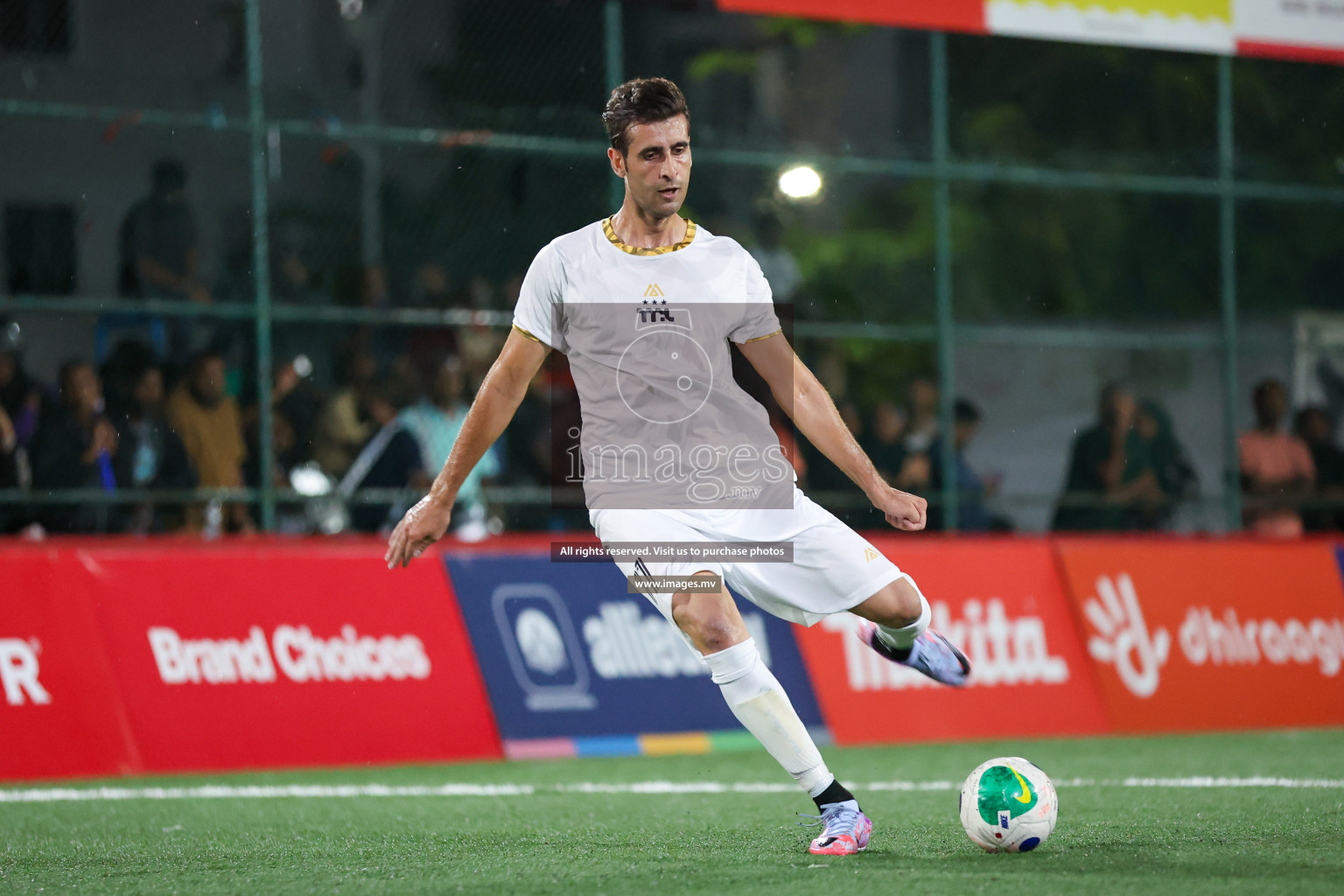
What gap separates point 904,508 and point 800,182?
774cm

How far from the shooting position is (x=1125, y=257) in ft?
51.0

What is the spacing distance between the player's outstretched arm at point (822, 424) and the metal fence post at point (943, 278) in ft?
23.3

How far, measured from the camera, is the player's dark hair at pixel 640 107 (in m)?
5.77

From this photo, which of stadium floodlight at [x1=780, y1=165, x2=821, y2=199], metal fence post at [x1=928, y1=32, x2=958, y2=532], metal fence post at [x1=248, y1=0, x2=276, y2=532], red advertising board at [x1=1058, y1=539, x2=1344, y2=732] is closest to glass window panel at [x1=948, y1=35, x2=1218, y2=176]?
metal fence post at [x1=928, y1=32, x2=958, y2=532]

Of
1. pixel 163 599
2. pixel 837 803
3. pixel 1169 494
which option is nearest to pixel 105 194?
pixel 163 599

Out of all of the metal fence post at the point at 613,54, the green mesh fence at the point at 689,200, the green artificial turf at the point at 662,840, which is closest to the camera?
the green artificial turf at the point at 662,840

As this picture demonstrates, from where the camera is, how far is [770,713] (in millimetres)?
5727

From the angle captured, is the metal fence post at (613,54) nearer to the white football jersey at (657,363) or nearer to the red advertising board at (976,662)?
the red advertising board at (976,662)

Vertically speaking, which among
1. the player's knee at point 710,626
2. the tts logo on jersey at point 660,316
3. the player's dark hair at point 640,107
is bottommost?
the player's knee at point 710,626

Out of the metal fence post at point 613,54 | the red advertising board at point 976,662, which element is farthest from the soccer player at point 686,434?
the metal fence post at point 613,54

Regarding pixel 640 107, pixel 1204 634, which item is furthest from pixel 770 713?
pixel 1204 634

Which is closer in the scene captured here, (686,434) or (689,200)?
(686,434)

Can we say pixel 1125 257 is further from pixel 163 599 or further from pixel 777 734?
pixel 777 734

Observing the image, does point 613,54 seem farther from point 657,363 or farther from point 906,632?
point 906,632
